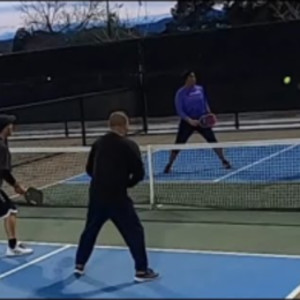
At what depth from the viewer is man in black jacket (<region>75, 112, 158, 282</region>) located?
7.05 metres

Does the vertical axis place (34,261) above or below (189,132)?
below

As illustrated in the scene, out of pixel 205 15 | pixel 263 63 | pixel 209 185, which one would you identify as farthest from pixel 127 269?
pixel 205 15

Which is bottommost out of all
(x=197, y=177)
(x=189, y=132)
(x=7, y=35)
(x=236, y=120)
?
(x=197, y=177)

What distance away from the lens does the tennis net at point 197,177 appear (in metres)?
10.9

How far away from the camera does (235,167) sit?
13492 millimetres

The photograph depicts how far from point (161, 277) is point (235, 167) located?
636 cm

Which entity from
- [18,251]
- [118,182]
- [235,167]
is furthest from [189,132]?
[118,182]

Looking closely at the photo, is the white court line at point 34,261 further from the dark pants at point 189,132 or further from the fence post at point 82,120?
the fence post at point 82,120

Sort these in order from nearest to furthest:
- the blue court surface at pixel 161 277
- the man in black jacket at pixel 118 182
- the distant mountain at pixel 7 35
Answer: the blue court surface at pixel 161 277, the man in black jacket at pixel 118 182, the distant mountain at pixel 7 35

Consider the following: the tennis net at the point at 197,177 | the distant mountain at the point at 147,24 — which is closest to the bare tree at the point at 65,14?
the distant mountain at the point at 147,24

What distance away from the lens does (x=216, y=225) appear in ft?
31.6

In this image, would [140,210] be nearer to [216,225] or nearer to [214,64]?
[216,225]

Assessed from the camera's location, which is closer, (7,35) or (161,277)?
(161,277)

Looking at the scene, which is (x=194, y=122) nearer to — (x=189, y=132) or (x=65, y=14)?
(x=189, y=132)
